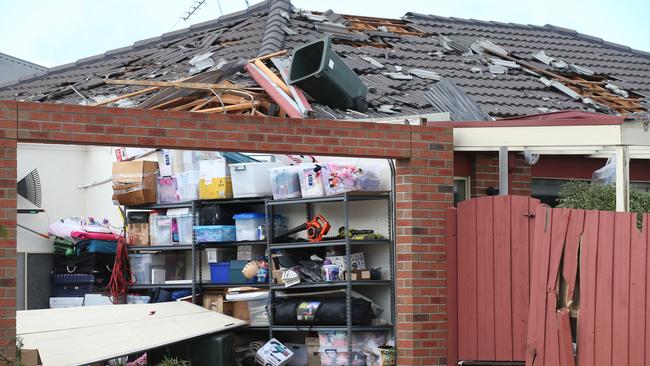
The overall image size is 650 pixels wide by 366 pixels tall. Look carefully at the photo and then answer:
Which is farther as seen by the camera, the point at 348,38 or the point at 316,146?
the point at 348,38

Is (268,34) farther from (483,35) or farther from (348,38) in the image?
(483,35)

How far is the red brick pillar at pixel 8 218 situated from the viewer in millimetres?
9414

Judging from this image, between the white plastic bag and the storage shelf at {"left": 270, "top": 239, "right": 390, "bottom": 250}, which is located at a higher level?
the white plastic bag

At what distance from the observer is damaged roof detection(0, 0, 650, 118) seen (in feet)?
47.3

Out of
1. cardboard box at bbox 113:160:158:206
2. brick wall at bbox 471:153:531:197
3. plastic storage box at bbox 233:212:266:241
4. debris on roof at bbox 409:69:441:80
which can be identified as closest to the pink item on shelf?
cardboard box at bbox 113:160:158:206

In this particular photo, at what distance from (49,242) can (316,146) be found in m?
6.05

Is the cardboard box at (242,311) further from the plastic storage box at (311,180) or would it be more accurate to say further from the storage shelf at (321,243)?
the plastic storage box at (311,180)

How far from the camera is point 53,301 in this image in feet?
49.2

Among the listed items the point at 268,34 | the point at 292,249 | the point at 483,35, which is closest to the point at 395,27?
the point at 483,35

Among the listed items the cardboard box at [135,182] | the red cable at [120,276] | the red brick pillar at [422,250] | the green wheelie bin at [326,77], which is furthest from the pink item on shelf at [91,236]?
the red brick pillar at [422,250]

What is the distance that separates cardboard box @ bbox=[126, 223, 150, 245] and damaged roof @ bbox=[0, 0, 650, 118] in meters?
1.82

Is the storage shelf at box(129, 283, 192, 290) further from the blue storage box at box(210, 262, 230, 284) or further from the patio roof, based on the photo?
the patio roof

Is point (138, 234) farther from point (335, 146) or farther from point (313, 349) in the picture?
point (335, 146)

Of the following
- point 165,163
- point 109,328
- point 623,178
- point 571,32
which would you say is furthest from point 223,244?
point 571,32
